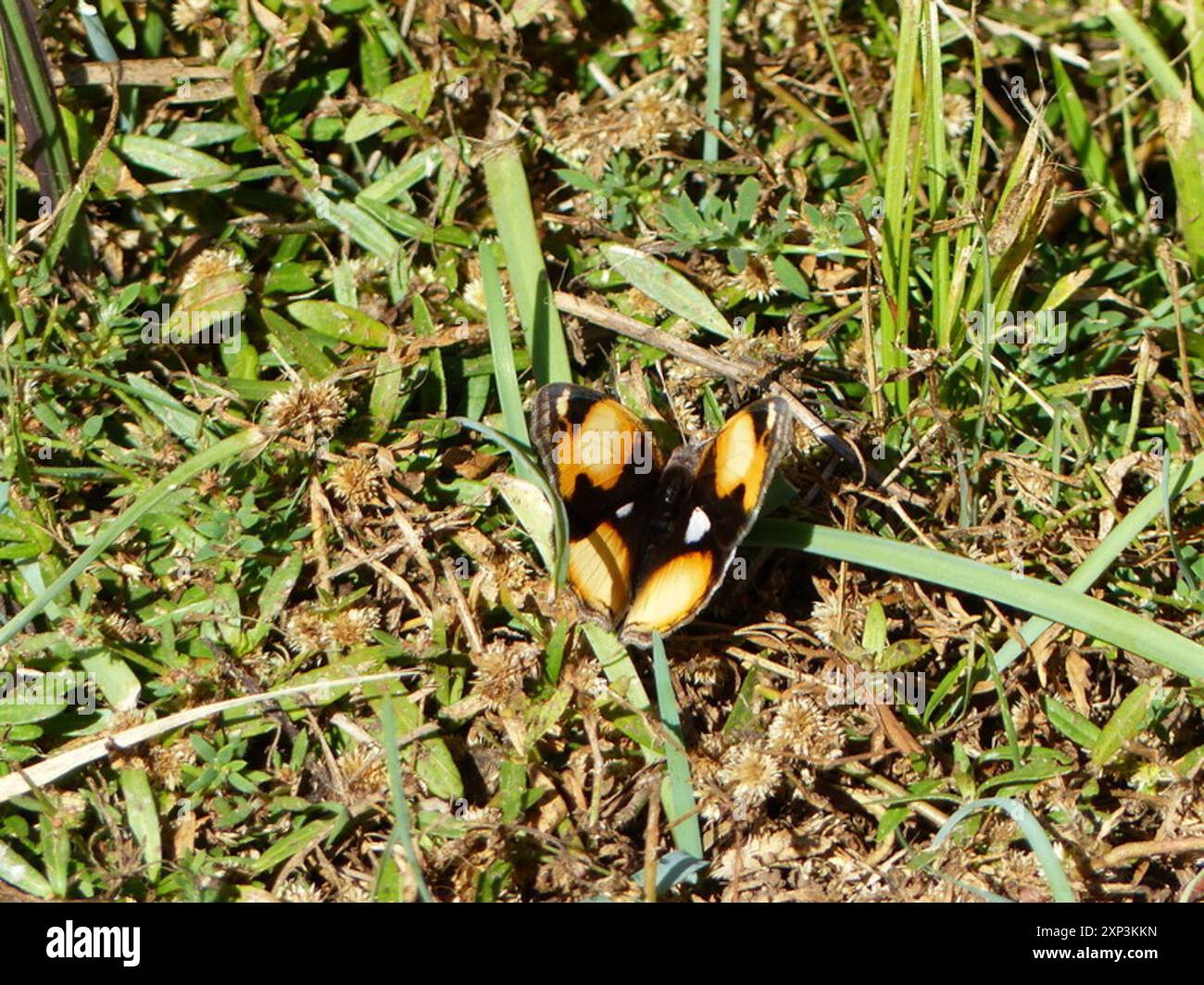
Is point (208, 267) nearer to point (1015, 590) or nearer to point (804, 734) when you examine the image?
point (804, 734)

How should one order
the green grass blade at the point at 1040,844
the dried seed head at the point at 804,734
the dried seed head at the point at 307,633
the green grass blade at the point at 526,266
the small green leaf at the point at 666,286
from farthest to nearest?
the small green leaf at the point at 666,286
the green grass blade at the point at 526,266
the dried seed head at the point at 307,633
the dried seed head at the point at 804,734
the green grass blade at the point at 1040,844

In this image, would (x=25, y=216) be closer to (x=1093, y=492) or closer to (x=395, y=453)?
(x=395, y=453)

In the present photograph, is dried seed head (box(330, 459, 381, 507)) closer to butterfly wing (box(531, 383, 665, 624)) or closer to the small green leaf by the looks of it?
butterfly wing (box(531, 383, 665, 624))

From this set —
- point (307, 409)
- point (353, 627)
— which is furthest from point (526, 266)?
point (353, 627)

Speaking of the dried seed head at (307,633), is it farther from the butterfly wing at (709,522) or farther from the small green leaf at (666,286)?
the small green leaf at (666,286)

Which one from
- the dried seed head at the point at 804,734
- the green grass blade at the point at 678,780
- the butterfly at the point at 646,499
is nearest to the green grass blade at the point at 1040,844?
the dried seed head at the point at 804,734
